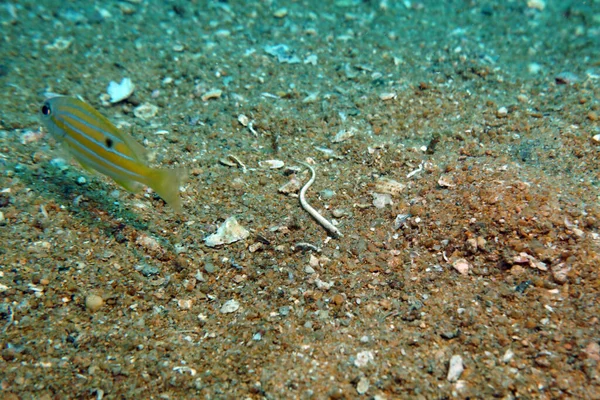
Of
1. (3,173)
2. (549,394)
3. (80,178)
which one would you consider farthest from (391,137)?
(3,173)

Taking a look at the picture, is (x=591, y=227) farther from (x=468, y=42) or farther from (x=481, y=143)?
(x=468, y=42)

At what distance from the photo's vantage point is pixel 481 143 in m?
4.01

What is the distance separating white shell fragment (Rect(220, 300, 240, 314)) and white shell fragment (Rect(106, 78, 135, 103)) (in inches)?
126

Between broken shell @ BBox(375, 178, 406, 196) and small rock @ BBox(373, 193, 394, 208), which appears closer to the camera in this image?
small rock @ BBox(373, 193, 394, 208)

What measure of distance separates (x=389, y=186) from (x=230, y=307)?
69.7 inches

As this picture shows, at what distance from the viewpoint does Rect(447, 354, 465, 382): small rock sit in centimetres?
222

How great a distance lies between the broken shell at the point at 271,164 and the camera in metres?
3.93

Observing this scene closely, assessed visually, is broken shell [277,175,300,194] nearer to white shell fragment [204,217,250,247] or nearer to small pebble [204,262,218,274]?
white shell fragment [204,217,250,247]

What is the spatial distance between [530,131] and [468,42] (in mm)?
2489

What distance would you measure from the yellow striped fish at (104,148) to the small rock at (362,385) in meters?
1.53

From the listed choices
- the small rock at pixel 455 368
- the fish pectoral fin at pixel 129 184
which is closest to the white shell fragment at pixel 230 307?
the fish pectoral fin at pixel 129 184

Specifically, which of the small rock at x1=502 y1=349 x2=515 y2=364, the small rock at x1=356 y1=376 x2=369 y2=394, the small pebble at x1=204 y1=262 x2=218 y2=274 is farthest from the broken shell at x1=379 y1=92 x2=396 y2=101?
the small rock at x1=356 y1=376 x2=369 y2=394

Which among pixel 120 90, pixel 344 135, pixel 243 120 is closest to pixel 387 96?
pixel 344 135

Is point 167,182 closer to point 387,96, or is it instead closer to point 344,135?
point 344,135
